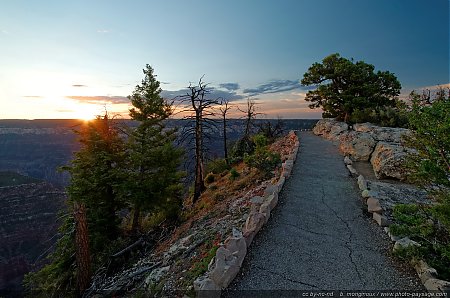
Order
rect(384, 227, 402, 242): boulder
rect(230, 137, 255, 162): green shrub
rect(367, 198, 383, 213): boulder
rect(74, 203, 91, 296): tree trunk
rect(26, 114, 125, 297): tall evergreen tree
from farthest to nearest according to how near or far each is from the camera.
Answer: rect(230, 137, 255, 162): green shrub → rect(26, 114, 125, 297): tall evergreen tree → rect(74, 203, 91, 296): tree trunk → rect(367, 198, 383, 213): boulder → rect(384, 227, 402, 242): boulder

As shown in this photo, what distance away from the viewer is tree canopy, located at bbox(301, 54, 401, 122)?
21.3 metres

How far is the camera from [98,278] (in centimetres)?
1051

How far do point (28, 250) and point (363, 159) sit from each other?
206 feet

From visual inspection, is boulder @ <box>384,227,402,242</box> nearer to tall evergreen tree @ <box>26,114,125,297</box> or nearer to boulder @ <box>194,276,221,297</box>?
boulder @ <box>194,276,221,297</box>

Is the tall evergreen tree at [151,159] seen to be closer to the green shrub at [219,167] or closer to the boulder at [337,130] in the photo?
the green shrub at [219,167]

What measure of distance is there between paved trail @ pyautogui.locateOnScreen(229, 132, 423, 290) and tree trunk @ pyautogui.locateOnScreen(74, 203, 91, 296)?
746 centimetres

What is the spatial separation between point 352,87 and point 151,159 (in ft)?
56.2

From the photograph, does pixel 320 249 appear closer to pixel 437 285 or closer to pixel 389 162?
pixel 437 285

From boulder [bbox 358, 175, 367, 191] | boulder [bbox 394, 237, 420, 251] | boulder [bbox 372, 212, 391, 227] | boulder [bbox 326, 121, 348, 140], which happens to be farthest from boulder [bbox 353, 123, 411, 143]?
boulder [bbox 394, 237, 420, 251]

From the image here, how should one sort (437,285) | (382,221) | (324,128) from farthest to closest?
(324,128), (382,221), (437,285)

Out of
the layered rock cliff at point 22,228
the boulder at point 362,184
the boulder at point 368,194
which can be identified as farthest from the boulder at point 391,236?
the layered rock cliff at point 22,228

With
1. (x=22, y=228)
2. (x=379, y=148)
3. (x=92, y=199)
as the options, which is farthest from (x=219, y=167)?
(x=22, y=228)

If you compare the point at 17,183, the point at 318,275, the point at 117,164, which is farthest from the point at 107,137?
the point at 17,183

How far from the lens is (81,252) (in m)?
10.1
